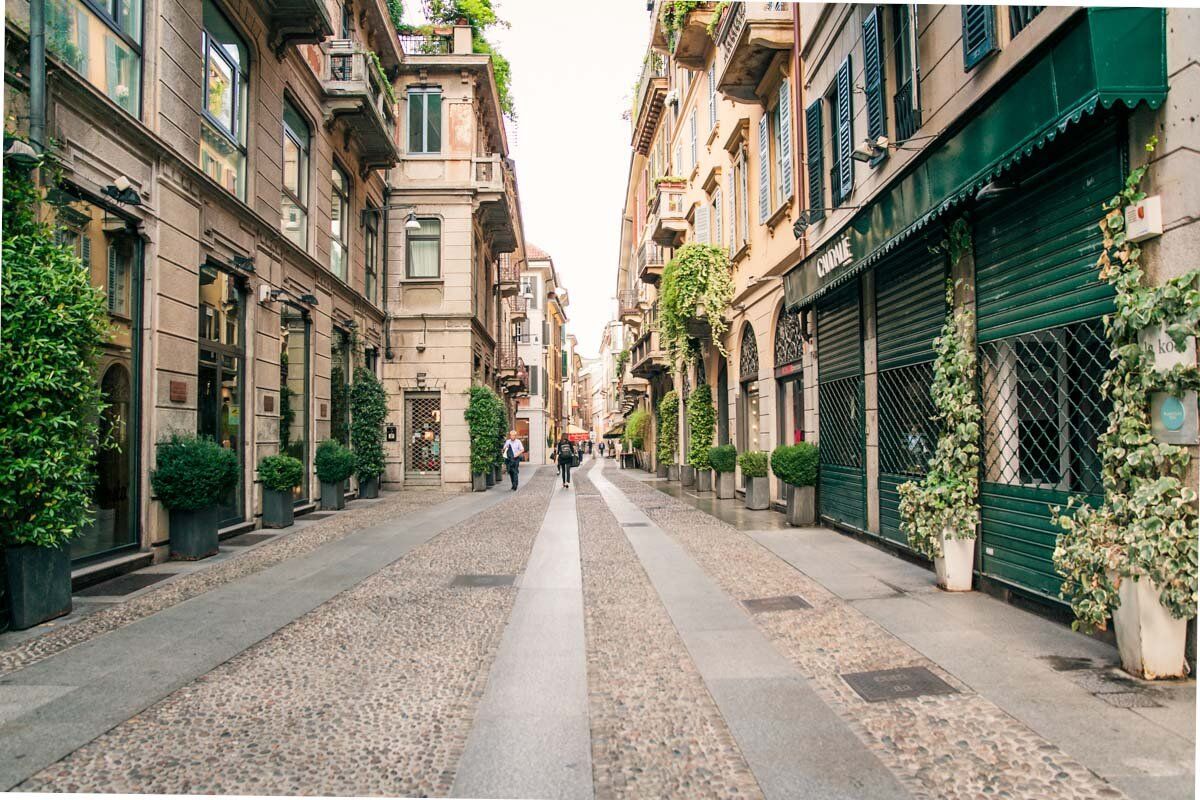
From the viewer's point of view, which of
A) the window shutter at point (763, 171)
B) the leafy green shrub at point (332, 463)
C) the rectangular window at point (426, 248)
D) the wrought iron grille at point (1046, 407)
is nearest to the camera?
the wrought iron grille at point (1046, 407)

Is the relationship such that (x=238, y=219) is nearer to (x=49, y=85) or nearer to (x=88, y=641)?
(x=49, y=85)

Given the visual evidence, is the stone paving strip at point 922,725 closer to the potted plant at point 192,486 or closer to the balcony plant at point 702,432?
the potted plant at point 192,486

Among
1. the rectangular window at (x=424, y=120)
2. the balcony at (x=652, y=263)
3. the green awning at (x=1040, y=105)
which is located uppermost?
the rectangular window at (x=424, y=120)

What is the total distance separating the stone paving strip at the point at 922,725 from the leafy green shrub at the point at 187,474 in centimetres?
622

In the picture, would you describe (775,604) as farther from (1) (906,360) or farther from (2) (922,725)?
(1) (906,360)

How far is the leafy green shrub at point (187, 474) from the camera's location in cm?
874

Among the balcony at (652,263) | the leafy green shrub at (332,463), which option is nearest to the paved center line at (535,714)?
the leafy green shrub at (332,463)

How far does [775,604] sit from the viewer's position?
658 centimetres

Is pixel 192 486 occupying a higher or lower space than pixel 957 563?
higher

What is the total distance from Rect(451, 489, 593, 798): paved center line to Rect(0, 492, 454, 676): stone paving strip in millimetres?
3101

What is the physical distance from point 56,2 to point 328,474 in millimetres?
9110

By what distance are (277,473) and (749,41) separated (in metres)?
10.6

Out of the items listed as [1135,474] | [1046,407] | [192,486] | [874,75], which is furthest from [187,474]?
[874,75]

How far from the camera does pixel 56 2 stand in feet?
24.2
